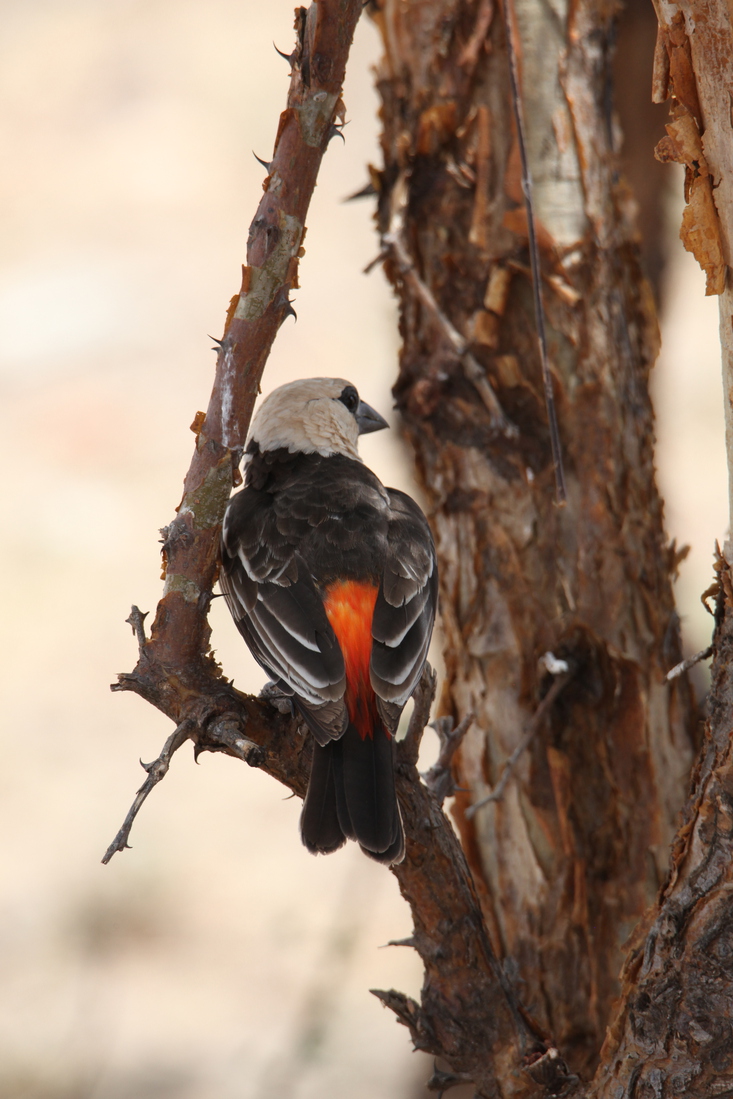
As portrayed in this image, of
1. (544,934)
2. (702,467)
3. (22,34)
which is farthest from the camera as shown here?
(22,34)

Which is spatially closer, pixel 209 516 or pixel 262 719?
pixel 209 516

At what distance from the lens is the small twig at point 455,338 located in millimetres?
4098

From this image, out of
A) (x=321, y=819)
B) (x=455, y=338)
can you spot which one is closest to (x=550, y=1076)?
(x=321, y=819)

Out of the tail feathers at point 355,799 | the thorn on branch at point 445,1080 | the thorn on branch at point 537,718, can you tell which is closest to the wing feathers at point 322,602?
the tail feathers at point 355,799

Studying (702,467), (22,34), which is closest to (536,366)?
(702,467)

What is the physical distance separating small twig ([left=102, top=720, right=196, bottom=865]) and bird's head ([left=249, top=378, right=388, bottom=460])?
1478 millimetres

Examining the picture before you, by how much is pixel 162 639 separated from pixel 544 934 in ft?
6.98

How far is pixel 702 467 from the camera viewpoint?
31.0 ft

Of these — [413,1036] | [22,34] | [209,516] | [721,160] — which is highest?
[22,34]

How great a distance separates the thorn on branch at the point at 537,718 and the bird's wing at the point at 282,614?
1.20m

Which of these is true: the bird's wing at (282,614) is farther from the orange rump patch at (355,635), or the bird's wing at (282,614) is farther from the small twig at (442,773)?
the small twig at (442,773)

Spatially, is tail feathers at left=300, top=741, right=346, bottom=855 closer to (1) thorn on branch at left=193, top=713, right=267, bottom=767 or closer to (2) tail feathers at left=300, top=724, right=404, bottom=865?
(2) tail feathers at left=300, top=724, right=404, bottom=865

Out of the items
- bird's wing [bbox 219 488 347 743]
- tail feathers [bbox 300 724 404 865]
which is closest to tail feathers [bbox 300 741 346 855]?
tail feathers [bbox 300 724 404 865]

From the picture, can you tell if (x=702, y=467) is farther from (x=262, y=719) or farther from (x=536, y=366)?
(x=262, y=719)
